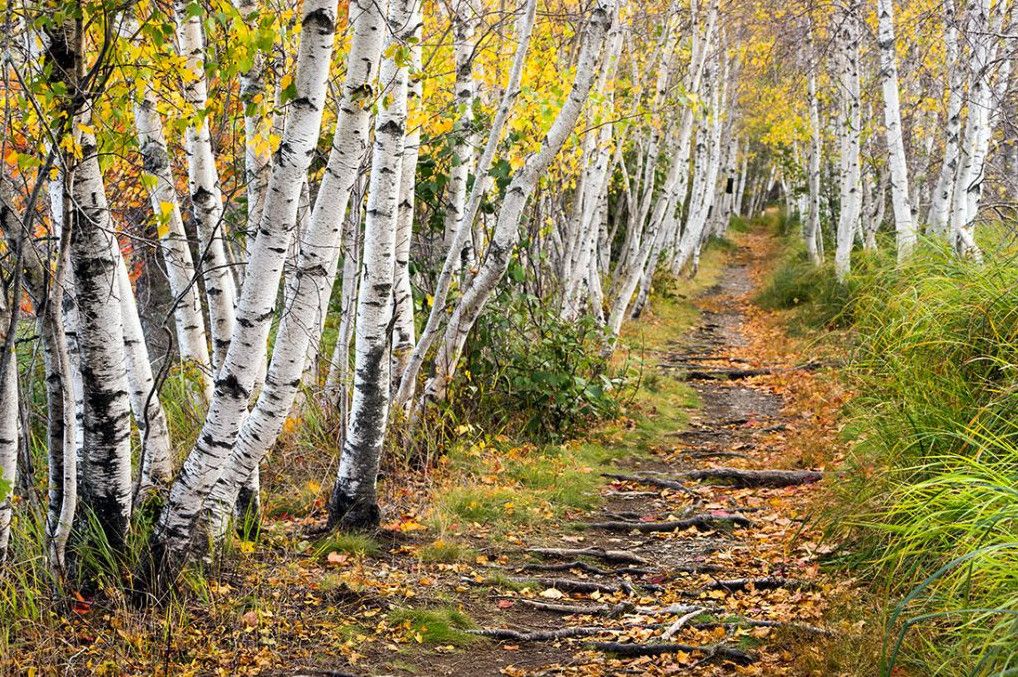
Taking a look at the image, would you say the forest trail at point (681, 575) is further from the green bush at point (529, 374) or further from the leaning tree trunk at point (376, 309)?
the leaning tree trunk at point (376, 309)

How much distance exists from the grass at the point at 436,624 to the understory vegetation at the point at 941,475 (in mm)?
2080

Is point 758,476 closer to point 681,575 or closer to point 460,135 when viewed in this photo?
point 681,575

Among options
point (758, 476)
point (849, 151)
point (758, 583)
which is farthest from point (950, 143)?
point (758, 583)

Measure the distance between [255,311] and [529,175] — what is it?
2.52m

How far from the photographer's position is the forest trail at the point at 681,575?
4234 mm

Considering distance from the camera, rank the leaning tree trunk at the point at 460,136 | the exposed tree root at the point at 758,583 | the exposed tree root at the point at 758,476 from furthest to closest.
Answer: the leaning tree trunk at the point at 460,136, the exposed tree root at the point at 758,476, the exposed tree root at the point at 758,583

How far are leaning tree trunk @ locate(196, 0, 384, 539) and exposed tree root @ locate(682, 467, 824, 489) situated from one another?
411 cm

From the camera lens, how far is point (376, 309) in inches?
218

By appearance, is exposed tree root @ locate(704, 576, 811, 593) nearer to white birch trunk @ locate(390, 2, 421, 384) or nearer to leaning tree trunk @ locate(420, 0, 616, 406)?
leaning tree trunk @ locate(420, 0, 616, 406)

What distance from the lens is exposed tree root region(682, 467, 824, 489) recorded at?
6.86 metres

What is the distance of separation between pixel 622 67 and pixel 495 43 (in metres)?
6.66

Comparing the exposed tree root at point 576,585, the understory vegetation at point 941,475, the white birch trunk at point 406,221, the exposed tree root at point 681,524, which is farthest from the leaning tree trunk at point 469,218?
the understory vegetation at point 941,475

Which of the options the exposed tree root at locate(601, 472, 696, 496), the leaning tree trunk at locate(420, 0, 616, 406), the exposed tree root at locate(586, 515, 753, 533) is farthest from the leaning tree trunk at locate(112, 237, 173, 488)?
the exposed tree root at locate(601, 472, 696, 496)

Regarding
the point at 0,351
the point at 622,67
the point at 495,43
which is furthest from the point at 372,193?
the point at 622,67
